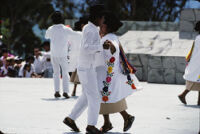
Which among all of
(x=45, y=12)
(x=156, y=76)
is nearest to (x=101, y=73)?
(x=156, y=76)

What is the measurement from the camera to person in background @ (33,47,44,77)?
58.0ft

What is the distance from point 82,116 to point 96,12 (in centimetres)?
229

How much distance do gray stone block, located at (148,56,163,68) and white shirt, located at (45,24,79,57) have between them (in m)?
6.43

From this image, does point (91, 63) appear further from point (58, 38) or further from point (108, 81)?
point (58, 38)

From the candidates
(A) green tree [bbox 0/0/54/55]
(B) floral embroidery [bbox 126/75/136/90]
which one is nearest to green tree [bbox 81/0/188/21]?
(A) green tree [bbox 0/0/54/55]

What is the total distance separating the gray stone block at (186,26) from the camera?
19000 millimetres

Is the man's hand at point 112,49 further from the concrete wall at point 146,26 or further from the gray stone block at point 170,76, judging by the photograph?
the concrete wall at point 146,26

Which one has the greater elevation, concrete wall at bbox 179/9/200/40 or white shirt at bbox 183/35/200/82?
concrete wall at bbox 179/9/200/40

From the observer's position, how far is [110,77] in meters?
6.43

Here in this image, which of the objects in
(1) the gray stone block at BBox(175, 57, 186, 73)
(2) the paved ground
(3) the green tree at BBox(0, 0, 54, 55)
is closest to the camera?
(2) the paved ground

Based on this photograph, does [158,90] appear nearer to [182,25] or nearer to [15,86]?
[15,86]

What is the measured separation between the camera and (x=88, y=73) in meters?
6.25

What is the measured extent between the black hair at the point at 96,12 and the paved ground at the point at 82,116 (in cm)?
145

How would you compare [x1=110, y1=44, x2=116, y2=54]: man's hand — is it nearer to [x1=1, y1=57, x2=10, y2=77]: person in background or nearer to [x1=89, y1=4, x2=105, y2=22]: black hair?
[x1=89, y1=4, x2=105, y2=22]: black hair
